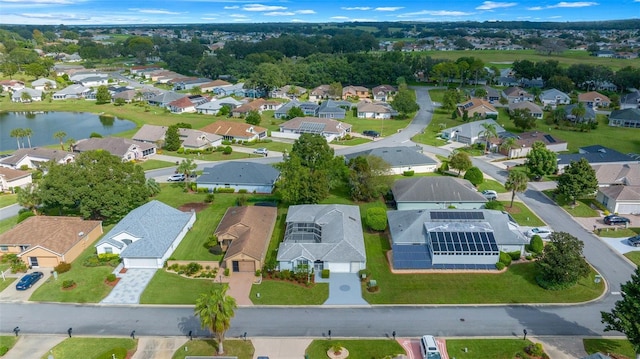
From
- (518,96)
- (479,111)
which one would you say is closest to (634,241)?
(479,111)

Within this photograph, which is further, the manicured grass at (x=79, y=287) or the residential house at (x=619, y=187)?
the residential house at (x=619, y=187)

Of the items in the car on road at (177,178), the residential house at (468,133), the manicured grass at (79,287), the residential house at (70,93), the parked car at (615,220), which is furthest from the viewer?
the residential house at (70,93)

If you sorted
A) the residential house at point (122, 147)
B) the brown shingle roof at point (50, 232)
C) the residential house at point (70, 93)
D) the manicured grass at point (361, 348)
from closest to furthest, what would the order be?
1. the manicured grass at point (361, 348)
2. the brown shingle roof at point (50, 232)
3. the residential house at point (122, 147)
4. the residential house at point (70, 93)

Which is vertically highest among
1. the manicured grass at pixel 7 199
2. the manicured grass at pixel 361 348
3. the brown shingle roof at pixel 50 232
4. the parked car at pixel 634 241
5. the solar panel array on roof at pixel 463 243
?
the solar panel array on roof at pixel 463 243

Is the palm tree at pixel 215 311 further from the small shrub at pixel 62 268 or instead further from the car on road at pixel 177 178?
the car on road at pixel 177 178

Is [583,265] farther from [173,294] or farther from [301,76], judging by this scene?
[301,76]

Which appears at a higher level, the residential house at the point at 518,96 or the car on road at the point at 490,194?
the residential house at the point at 518,96

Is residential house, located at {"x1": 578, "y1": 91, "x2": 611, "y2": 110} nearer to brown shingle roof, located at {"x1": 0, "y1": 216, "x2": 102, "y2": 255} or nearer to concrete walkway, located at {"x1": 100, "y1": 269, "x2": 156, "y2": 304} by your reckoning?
concrete walkway, located at {"x1": 100, "y1": 269, "x2": 156, "y2": 304}

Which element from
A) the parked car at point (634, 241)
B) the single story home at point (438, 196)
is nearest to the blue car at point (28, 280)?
the single story home at point (438, 196)
